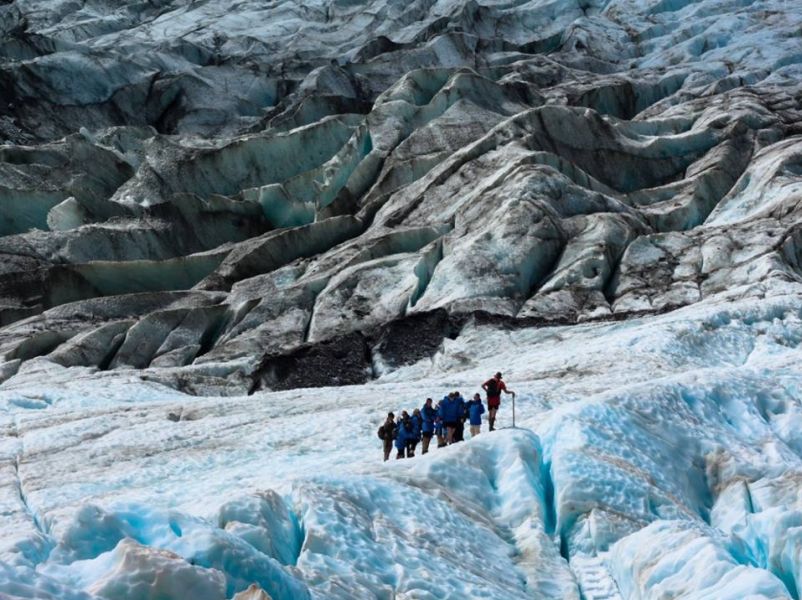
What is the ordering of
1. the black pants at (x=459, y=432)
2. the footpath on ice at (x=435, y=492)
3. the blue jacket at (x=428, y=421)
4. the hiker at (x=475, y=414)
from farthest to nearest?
1. the hiker at (x=475, y=414)
2. the black pants at (x=459, y=432)
3. the blue jacket at (x=428, y=421)
4. the footpath on ice at (x=435, y=492)

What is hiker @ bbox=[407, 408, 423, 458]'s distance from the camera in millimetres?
22219

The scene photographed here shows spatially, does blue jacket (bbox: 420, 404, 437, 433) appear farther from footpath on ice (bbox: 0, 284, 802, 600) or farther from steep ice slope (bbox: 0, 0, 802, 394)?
steep ice slope (bbox: 0, 0, 802, 394)

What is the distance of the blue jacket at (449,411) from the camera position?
22.5 metres

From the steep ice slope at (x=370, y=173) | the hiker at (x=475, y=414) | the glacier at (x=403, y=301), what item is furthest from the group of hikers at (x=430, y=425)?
the steep ice slope at (x=370, y=173)

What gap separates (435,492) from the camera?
18.0 m

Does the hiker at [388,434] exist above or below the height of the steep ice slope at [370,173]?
above

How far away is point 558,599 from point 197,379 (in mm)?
26879

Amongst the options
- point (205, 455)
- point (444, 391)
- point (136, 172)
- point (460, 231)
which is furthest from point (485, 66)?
point (205, 455)

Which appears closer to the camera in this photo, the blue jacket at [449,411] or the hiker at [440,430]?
the blue jacket at [449,411]

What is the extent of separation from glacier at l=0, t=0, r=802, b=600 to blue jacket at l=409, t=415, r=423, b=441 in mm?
1621

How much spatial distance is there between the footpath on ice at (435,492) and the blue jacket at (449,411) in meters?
2.20

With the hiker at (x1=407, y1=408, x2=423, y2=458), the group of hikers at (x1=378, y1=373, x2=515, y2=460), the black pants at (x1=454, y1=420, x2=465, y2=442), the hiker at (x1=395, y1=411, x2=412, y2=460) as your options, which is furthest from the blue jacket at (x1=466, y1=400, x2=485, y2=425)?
the hiker at (x1=395, y1=411, x2=412, y2=460)

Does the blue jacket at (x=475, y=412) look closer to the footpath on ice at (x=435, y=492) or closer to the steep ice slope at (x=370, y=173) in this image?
the footpath on ice at (x=435, y=492)

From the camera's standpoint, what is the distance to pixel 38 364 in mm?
43750
